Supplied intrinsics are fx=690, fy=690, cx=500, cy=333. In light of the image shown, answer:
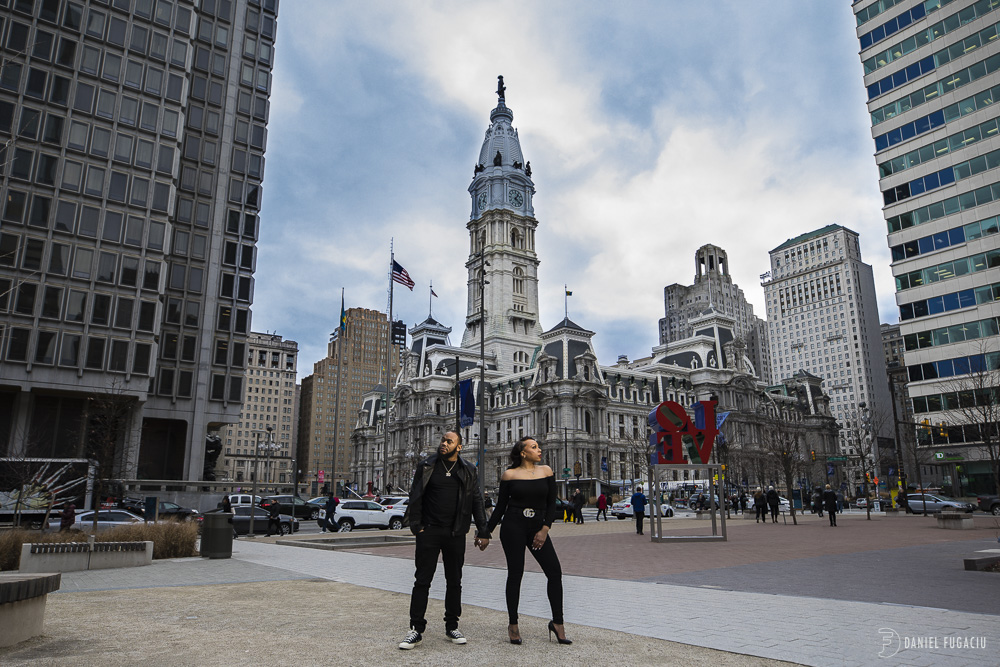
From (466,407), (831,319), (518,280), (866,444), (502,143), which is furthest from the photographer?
(831,319)

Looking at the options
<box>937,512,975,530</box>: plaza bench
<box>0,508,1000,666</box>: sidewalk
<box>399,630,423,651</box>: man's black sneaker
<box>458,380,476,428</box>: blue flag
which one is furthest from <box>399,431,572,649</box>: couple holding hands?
<box>937,512,975,530</box>: plaza bench

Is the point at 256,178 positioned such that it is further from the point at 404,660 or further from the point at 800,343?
the point at 800,343

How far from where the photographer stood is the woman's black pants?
7215mm

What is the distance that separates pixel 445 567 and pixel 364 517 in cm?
3201

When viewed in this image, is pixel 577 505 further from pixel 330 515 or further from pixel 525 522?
pixel 525 522

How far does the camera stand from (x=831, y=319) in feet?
590

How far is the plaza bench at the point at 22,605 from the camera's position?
22.1ft

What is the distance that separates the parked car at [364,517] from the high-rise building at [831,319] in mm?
Answer: 154121

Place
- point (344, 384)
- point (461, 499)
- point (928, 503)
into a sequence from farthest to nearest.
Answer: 1. point (344, 384)
2. point (928, 503)
3. point (461, 499)

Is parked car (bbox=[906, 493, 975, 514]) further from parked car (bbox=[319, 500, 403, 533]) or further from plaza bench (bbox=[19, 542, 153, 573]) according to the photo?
plaza bench (bbox=[19, 542, 153, 573])

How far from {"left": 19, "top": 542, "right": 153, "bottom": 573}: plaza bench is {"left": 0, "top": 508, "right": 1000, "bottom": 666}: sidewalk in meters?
0.83

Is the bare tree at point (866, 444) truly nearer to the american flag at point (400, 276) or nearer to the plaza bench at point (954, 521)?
the plaza bench at point (954, 521)

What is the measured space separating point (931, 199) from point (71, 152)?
64.0 meters

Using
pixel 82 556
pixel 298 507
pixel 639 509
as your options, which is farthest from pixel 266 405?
pixel 82 556
